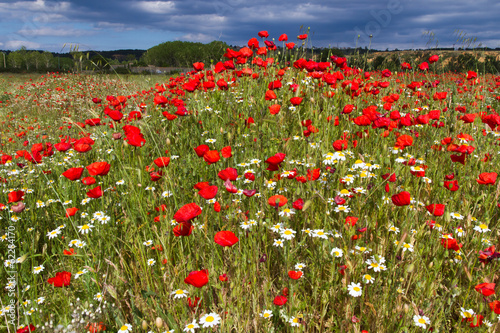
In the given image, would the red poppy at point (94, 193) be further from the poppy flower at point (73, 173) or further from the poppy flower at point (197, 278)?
the poppy flower at point (197, 278)

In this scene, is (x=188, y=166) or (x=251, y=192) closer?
(x=251, y=192)

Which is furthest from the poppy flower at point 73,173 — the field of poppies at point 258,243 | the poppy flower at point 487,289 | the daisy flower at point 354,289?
the poppy flower at point 487,289

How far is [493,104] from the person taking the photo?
6.75 meters

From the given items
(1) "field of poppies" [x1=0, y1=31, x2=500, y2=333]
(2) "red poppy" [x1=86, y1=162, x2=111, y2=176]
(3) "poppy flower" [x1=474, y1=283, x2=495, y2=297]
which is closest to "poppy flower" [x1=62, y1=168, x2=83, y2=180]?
(1) "field of poppies" [x1=0, y1=31, x2=500, y2=333]

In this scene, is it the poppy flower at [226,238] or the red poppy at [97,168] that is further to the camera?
the red poppy at [97,168]

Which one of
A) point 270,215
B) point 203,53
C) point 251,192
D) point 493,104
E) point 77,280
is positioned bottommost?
point 77,280

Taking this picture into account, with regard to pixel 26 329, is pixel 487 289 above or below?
above

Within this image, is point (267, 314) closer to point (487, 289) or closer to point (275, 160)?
point (275, 160)

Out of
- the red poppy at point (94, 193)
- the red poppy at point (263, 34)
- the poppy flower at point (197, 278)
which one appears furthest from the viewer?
the red poppy at point (263, 34)

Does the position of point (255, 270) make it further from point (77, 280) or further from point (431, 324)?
point (77, 280)

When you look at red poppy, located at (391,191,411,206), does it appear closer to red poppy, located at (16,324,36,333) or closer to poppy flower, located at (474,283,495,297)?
poppy flower, located at (474,283,495,297)

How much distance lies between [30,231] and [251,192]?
204 centimetres

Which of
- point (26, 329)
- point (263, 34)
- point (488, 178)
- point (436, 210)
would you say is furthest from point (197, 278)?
point (263, 34)

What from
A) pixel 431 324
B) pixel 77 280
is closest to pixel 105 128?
pixel 77 280
